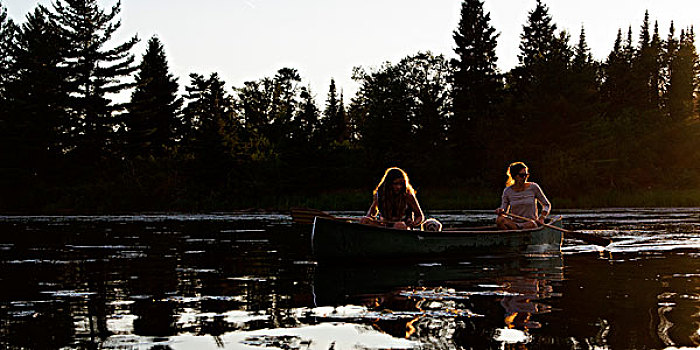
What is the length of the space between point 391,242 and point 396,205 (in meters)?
0.66

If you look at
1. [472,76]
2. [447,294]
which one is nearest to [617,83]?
[472,76]

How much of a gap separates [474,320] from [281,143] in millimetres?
47817

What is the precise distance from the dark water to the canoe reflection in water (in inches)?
0.7

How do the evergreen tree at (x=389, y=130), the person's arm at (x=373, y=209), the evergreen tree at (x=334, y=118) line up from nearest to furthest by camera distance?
1. the person's arm at (x=373, y=209)
2. the evergreen tree at (x=389, y=130)
3. the evergreen tree at (x=334, y=118)

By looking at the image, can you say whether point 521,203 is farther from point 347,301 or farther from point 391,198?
point 347,301

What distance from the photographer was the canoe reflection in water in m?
6.44

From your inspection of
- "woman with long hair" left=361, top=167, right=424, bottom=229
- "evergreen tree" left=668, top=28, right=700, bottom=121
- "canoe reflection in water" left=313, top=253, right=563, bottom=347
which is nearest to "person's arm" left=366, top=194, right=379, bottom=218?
"woman with long hair" left=361, top=167, right=424, bottom=229

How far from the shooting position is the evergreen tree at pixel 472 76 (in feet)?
202

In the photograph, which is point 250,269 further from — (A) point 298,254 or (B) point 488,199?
(B) point 488,199

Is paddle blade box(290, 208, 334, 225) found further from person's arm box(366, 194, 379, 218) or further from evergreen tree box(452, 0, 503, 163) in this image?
evergreen tree box(452, 0, 503, 163)

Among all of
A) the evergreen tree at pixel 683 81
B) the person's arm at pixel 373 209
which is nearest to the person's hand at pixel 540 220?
the person's arm at pixel 373 209

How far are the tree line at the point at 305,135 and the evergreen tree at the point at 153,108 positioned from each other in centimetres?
16

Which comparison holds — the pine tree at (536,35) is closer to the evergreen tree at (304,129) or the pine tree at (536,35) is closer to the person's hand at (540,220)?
the evergreen tree at (304,129)

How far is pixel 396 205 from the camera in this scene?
12.4 metres
